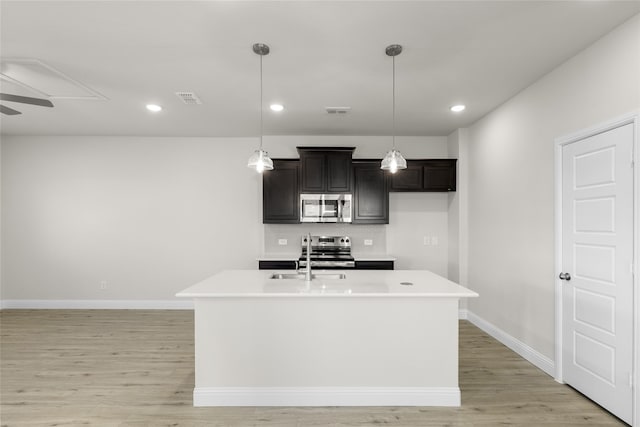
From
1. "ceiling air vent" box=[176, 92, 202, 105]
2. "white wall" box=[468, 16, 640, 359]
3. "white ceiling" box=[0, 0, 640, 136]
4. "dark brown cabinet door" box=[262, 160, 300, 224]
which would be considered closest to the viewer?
"white ceiling" box=[0, 0, 640, 136]

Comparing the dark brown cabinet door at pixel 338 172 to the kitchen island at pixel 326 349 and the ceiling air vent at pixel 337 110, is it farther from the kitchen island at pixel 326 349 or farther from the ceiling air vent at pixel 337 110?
the kitchen island at pixel 326 349

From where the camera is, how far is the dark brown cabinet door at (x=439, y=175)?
4.77 meters

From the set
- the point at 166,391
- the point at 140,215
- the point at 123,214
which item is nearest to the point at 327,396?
the point at 166,391

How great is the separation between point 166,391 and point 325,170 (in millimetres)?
3218

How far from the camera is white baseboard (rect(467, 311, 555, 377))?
299cm

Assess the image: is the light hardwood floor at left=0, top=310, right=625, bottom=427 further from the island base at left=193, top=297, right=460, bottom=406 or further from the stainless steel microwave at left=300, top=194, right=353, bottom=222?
the stainless steel microwave at left=300, top=194, right=353, bottom=222

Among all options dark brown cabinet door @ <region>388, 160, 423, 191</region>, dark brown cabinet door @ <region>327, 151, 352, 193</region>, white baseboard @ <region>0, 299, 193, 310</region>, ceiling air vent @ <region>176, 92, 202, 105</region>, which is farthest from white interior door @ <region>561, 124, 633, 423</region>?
white baseboard @ <region>0, 299, 193, 310</region>

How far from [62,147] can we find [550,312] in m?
6.88

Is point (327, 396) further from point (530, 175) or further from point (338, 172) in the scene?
point (338, 172)

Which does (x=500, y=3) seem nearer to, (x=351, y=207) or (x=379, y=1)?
(x=379, y=1)

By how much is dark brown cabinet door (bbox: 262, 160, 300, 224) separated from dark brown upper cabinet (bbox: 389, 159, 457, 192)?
143cm

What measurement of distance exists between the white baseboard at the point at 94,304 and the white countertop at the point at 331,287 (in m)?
2.70

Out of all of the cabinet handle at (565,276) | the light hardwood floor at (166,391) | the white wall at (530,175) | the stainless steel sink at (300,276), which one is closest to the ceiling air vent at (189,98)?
the stainless steel sink at (300,276)

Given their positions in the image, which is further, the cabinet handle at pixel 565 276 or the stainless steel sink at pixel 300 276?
the stainless steel sink at pixel 300 276
